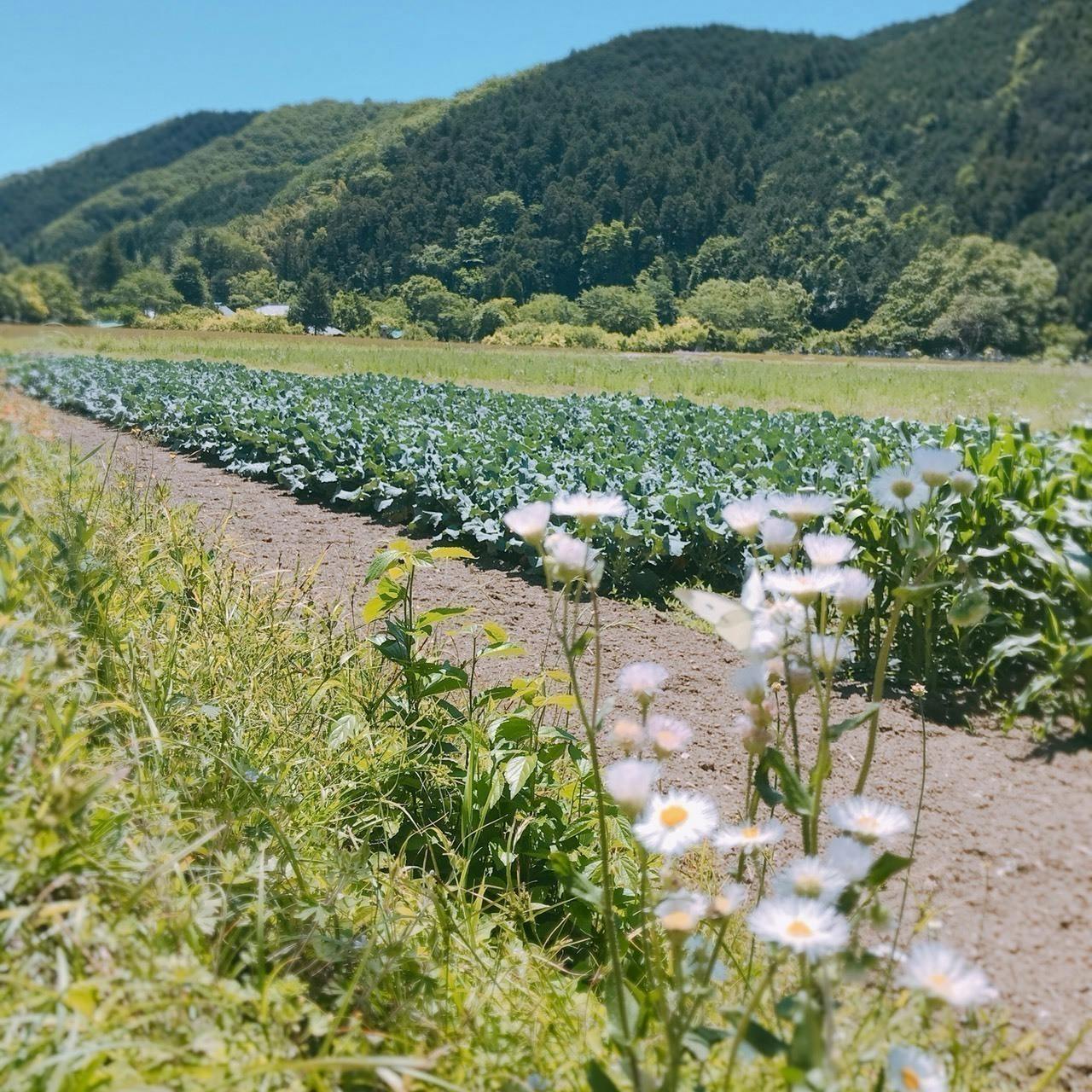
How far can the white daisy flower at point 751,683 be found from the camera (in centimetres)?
98

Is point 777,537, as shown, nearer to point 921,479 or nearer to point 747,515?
point 747,515

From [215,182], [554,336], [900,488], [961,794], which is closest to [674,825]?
[900,488]

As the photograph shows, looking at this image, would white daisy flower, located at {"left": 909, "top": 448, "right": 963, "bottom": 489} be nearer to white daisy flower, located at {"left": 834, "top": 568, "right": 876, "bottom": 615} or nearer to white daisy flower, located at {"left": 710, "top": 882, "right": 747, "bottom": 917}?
white daisy flower, located at {"left": 834, "top": 568, "right": 876, "bottom": 615}

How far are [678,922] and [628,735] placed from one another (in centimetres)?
23

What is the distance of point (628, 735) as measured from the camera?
0.98 m

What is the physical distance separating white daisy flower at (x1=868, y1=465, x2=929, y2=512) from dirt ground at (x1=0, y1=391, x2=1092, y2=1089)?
57 centimetres

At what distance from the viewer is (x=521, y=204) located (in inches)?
2062

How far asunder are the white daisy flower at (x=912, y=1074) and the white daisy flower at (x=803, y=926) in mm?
100

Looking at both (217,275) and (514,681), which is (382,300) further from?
(514,681)

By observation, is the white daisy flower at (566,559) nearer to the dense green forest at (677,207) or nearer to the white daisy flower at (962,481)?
the white daisy flower at (962,481)

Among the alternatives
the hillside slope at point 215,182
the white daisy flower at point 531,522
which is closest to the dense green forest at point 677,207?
the hillside slope at point 215,182

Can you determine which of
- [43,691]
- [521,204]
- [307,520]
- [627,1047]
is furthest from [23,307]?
[521,204]

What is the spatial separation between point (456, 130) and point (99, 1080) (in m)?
54.4

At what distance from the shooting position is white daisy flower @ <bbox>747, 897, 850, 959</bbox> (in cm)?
68
